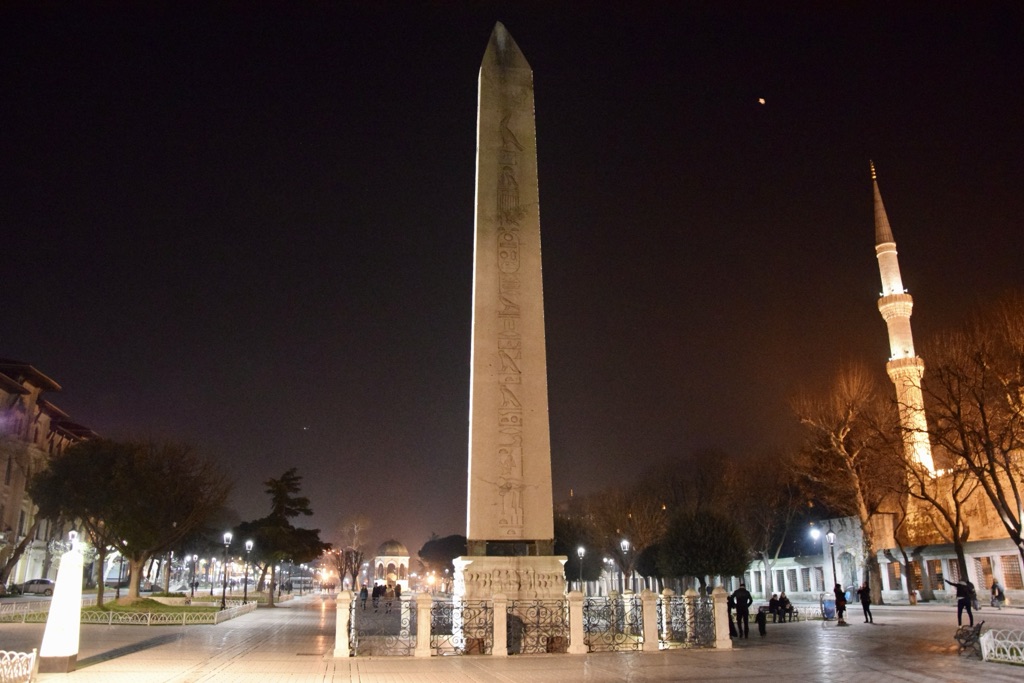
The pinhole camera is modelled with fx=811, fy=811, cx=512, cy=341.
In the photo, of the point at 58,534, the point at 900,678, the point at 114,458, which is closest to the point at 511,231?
the point at 900,678

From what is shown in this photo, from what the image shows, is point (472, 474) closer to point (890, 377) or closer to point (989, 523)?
point (989, 523)

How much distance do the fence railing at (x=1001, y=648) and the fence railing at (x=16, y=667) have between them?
46.2 ft

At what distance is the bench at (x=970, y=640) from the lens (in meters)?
14.0

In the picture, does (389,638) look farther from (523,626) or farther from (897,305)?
(897,305)

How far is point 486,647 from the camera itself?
15.0m

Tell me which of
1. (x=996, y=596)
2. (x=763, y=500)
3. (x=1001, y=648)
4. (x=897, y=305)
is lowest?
(x=996, y=596)

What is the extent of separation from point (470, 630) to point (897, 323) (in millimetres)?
39221

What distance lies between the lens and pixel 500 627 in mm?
14672

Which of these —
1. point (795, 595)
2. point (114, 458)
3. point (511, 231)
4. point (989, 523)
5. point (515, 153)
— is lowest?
point (795, 595)

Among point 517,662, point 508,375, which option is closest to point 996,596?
point 508,375

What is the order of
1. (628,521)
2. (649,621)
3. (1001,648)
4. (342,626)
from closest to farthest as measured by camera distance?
1. (1001,648)
2. (342,626)
3. (649,621)
4. (628,521)

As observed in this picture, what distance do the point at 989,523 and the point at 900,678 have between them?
32.8 meters

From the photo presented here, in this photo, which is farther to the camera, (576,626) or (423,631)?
(576,626)

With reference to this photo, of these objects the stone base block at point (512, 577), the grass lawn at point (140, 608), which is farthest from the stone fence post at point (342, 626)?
the grass lawn at point (140, 608)
